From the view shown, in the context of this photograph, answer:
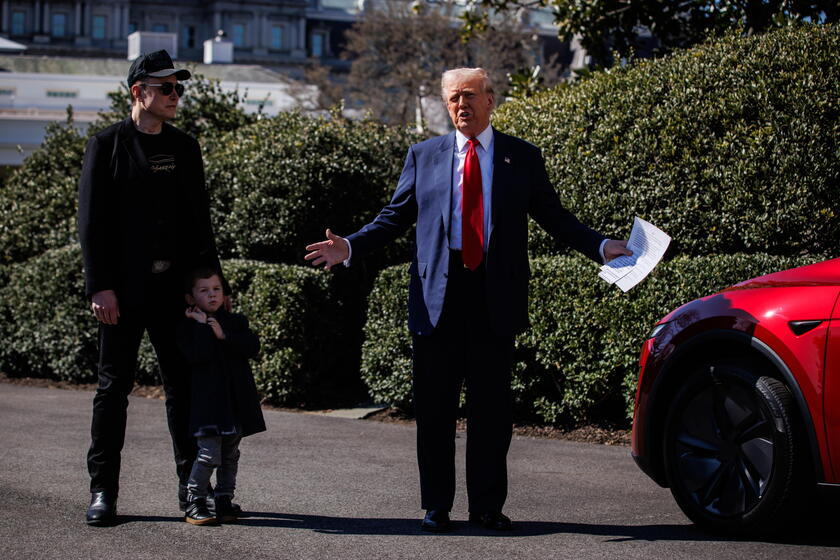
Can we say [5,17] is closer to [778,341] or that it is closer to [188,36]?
[188,36]

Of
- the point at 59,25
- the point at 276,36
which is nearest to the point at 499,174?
the point at 59,25

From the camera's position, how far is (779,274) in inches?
192

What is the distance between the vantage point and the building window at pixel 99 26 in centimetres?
10656

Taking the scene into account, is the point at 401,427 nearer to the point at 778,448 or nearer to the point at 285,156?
the point at 285,156

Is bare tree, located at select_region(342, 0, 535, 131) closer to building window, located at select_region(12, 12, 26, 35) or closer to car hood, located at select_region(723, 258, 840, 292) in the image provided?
car hood, located at select_region(723, 258, 840, 292)

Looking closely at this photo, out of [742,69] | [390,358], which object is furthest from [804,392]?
[390,358]

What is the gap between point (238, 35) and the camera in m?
111

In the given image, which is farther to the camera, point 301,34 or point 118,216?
point 301,34

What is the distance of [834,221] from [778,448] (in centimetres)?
317

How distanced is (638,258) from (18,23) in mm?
108816

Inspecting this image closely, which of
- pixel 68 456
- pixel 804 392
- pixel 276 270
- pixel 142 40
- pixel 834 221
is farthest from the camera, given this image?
pixel 142 40

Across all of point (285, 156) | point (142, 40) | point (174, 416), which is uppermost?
point (142, 40)

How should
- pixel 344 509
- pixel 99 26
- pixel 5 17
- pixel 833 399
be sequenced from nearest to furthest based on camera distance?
pixel 833 399 < pixel 344 509 < pixel 5 17 < pixel 99 26

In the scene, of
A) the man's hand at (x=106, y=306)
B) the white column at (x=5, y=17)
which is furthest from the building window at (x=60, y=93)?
the man's hand at (x=106, y=306)
